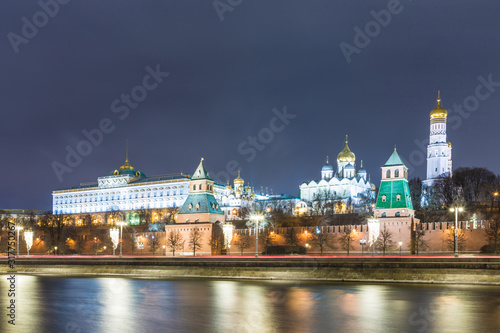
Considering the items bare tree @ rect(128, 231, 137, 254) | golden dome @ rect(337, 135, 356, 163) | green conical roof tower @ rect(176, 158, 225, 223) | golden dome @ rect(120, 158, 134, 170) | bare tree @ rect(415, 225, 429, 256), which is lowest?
bare tree @ rect(128, 231, 137, 254)

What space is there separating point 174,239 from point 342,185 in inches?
2334

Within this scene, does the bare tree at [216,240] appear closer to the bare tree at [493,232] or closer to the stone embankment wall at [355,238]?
the stone embankment wall at [355,238]

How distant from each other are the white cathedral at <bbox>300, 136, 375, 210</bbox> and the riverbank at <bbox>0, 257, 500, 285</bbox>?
68.8 meters

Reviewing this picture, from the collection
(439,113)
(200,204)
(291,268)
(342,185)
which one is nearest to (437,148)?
(439,113)

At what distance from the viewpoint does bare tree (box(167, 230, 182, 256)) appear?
56719 mm

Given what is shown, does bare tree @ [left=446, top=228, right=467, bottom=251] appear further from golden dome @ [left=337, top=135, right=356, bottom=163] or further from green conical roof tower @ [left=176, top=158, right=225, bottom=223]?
golden dome @ [left=337, top=135, right=356, bottom=163]

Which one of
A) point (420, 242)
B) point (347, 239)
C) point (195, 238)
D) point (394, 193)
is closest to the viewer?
point (420, 242)

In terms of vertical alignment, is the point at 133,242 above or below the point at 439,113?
below

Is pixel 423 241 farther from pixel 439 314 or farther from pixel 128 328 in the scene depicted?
pixel 128 328

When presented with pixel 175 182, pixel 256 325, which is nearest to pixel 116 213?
pixel 175 182

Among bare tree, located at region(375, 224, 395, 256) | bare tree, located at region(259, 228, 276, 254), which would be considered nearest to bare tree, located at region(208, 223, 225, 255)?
bare tree, located at region(259, 228, 276, 254)

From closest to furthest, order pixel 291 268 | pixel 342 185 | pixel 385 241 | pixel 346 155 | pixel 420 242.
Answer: pixel 291 268
pixel 385 241
pixel 420 242
pixel 342 185
pixel 346 155

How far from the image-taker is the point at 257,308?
21016mm

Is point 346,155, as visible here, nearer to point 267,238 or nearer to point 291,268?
point 267,238
